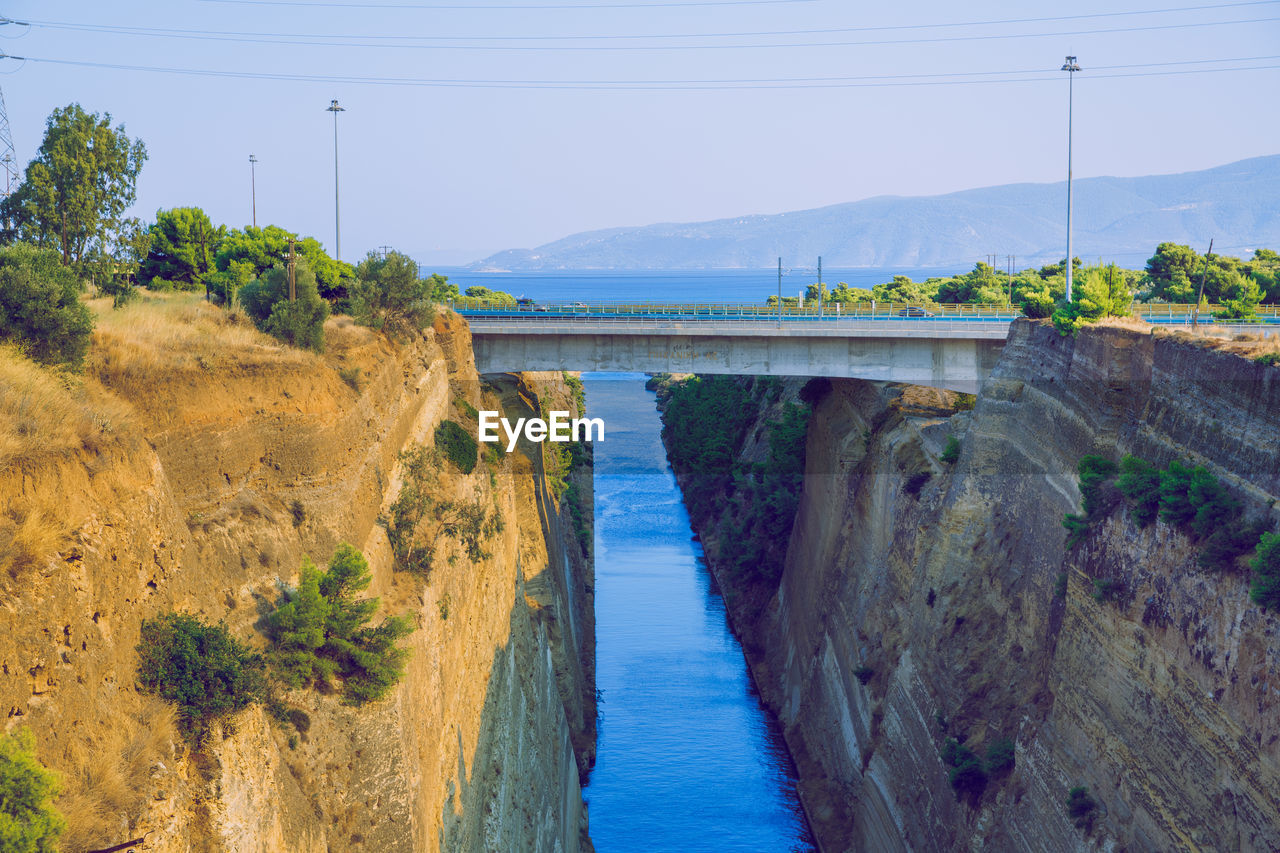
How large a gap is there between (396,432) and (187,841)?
45.3 feet

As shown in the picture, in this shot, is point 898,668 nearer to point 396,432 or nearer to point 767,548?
point 396,432

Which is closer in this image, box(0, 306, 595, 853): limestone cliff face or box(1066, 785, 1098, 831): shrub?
box(0, 306, 595, 853): limestone cliff face

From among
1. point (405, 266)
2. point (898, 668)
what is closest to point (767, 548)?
point (898, 668)

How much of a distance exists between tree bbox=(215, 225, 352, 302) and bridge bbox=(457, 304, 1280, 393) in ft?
24.9

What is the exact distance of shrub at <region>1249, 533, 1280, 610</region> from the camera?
18.5 metres

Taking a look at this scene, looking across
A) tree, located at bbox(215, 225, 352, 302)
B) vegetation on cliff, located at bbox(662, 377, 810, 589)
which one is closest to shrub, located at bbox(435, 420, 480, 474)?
tree, located at bbox(215, 225, 352, 302)

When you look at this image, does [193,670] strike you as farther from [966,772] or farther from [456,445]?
[966,772]

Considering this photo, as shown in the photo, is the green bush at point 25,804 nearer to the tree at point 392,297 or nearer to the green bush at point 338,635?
the green bush at point 338,635

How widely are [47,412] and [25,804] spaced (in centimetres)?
593

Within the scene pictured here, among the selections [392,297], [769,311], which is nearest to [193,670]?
[392,297]

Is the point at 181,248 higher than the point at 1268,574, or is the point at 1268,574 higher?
the point at 181,248

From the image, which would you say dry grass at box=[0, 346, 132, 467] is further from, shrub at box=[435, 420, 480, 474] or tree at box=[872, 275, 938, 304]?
tree at box=[872, 275, 938, 304]

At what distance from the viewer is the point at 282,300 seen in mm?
26172

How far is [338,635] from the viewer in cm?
1972
